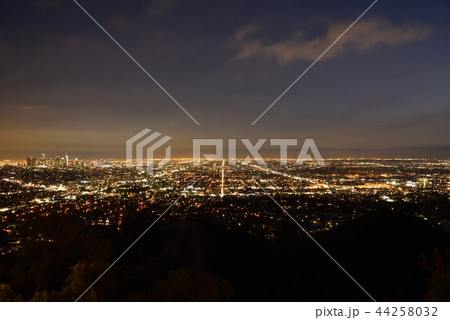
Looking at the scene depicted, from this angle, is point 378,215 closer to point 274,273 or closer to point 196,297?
point 274,273

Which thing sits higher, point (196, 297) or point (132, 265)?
point (196, 297)

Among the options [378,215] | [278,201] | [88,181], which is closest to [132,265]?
[378,215]

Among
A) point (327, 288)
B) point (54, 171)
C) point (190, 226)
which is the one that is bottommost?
point (327, 288)

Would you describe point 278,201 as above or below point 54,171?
below

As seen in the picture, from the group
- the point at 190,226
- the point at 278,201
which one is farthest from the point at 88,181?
the point at 190,226

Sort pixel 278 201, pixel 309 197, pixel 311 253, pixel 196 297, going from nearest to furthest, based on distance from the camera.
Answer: pixel 196 297 < pixel 311 253 < pixel 278 201 < pixel 309 197

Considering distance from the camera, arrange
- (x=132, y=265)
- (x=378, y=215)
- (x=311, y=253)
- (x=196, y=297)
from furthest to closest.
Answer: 1. (x=378, y=215)
2. (x=311, y=253)
3. (x=132, y=265)
4. (x=196, y=297)
